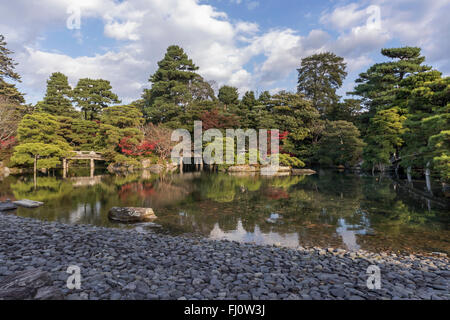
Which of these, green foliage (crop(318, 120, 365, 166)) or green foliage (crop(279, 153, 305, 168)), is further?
green foliage (crop(279, 153, 305, 168))

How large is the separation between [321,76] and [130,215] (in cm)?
3116

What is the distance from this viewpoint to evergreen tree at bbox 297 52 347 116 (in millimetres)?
30531

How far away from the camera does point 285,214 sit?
23.8 feet

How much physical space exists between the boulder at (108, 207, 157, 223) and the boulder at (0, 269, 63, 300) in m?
3.99

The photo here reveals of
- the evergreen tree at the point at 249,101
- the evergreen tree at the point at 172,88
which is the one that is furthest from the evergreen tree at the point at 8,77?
the evergreen tree at the point at 249,101

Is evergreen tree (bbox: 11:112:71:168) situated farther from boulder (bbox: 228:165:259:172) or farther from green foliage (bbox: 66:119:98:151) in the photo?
boulder (bbox: 228:165:259:172)

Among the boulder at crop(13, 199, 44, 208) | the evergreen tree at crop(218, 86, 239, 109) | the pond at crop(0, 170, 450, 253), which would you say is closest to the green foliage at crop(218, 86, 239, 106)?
the evergreen tree at crop(218, 86, 239, 109)

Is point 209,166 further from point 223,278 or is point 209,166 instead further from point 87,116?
point 223,278

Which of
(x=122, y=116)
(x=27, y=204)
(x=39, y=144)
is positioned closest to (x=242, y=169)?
(x=122, y=116)

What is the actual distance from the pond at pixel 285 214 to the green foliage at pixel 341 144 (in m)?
11.4

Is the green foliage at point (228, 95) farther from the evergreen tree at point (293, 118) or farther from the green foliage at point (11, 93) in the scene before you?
the green foliage at point (11, 93)

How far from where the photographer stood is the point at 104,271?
2873mm

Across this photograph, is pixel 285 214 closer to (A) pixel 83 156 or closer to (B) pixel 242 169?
(B) pixel 242 169
